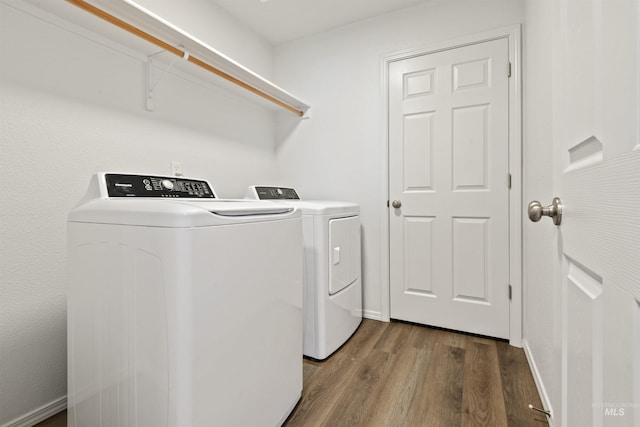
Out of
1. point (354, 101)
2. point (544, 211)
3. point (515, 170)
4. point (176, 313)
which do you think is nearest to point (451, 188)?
point (515, 170)

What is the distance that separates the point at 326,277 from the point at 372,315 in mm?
812

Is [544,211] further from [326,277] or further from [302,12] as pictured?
[302,12]

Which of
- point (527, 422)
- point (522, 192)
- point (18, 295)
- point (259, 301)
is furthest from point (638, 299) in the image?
point (18, 295)

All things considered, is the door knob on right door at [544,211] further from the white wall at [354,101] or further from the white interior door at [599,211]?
the white wall at [354,101]

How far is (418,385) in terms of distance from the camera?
5.00 ft

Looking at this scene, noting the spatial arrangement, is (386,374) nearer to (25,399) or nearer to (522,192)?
(522,192)

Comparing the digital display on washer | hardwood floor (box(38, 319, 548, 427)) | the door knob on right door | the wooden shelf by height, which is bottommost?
hardwood floor (box(38, 319, 548, 427))

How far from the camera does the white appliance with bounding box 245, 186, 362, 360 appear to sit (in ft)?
5.83

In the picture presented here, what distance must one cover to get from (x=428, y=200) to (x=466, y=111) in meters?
0.65

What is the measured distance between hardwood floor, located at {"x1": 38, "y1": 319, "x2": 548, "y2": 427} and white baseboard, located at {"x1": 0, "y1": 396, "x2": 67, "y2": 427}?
0.03 meters

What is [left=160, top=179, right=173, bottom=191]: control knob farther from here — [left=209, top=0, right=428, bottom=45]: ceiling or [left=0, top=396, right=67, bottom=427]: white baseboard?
[left=209, top=0, right=428, bottom=45]: ceiling

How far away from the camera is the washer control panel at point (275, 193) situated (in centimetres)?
220

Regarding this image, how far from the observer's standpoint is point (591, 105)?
563mm
